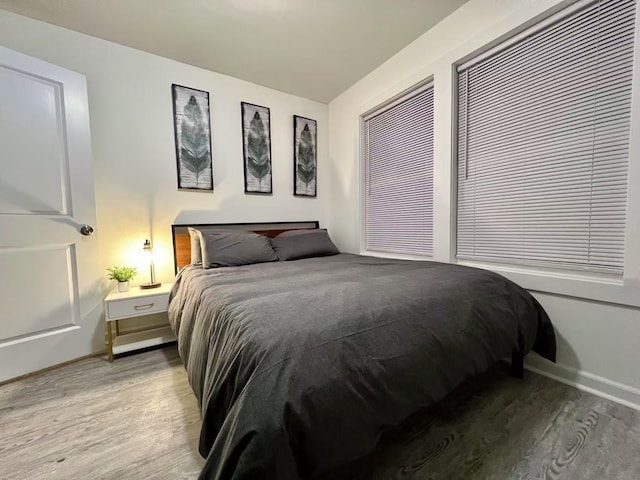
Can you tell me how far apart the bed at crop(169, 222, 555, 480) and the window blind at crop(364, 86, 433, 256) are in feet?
3.50

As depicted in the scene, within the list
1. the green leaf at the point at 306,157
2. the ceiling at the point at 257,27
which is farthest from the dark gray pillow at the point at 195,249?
the ceiling at the point at 257,27

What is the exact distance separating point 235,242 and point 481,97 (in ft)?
7.34

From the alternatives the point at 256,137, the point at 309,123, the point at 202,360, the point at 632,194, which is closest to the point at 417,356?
the point at 202,360

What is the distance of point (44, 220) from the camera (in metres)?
1.82

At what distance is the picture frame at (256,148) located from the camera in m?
2.87

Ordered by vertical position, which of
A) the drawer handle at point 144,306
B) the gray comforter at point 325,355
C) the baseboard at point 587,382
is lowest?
the baseboard at point 587,382

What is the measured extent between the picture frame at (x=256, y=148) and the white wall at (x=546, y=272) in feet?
3.80

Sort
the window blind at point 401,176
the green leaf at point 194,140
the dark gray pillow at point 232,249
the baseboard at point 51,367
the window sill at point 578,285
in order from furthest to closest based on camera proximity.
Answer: the green leaf at point 194,140 < the window blind at point 401,176 < the dark gray pillow at point 232,249 < the baseboard at point 51,367 < the window sill at point 578,285

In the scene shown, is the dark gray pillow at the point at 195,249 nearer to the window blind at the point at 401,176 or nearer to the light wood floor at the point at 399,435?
the light wood floor at the point at 399,435

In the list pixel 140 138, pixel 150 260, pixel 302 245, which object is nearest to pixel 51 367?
pixel 150 260

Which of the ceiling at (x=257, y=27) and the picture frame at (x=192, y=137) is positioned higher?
the ceiling at (x=257, y=27)

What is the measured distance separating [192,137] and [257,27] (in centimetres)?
112

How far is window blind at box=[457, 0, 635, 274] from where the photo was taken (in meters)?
1.43

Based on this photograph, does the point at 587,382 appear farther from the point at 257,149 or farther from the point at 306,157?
the point at 257,149
